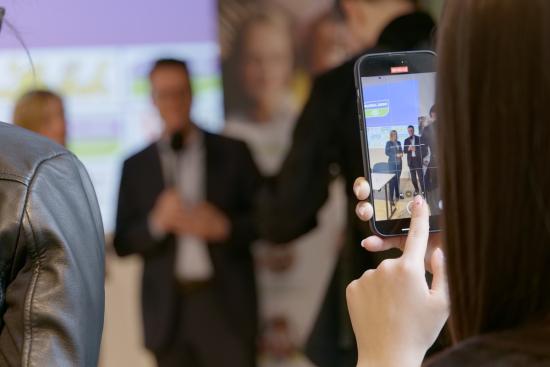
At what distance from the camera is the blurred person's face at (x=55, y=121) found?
2936 millimetres

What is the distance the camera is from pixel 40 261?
3.23 feet

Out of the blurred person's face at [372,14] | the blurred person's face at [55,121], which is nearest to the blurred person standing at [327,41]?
the blurred person's face at [372,14]

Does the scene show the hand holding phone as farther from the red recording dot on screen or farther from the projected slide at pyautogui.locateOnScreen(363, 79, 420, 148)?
the red recording dot on screen

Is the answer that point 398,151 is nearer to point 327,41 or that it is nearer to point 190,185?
point 190,185

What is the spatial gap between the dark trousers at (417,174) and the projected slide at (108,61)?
2107 millimetres

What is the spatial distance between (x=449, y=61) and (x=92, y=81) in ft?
8.63

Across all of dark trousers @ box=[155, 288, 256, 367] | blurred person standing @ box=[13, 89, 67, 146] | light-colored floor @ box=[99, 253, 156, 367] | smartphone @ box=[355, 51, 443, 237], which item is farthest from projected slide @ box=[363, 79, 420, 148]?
light-colored floor @ box=[99, 253, 156, 367]

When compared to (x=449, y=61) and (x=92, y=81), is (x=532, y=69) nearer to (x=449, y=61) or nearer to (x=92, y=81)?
(x=449, y=61)

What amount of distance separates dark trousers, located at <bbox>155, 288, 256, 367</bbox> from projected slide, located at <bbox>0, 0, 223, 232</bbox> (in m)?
0.41

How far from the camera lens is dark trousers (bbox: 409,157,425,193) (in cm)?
116

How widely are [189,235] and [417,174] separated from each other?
202 centimetres

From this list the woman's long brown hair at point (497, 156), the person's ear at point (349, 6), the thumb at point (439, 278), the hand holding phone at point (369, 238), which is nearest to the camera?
the woman's long brown hair at point (497, 156)

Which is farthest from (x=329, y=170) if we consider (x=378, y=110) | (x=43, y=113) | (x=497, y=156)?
(x=497, y=156)

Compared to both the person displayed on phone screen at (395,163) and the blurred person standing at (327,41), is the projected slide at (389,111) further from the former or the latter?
the blurred person standing at (327,41)
